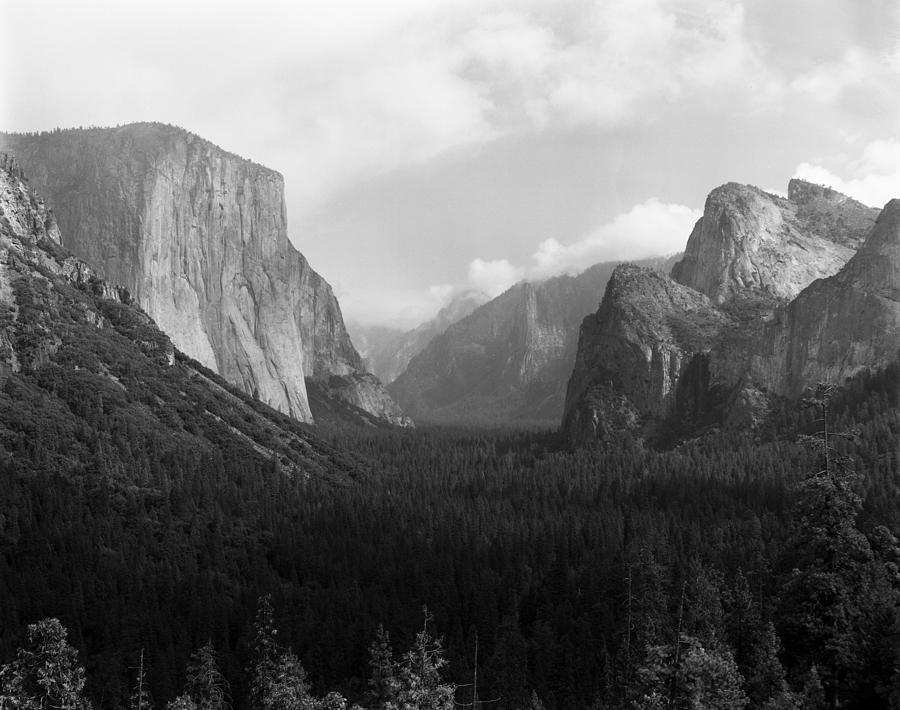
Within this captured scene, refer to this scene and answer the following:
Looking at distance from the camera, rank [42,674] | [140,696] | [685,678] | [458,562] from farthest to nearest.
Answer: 1. [458,562]
2. [140,696]
3. [42,674]
4. [685,678]

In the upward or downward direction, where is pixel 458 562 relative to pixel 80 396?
downward

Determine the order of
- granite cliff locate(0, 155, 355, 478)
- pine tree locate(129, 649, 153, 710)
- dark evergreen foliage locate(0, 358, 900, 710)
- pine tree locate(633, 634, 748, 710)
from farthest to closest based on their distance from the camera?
granite cliff locate(0, 155, 355, 478) < pine tree locate(129, 649, 153, 710) < dark evergreen foliage locate(0, 358, 900, 710) < pine tree locate(633, 634, 748, 710)

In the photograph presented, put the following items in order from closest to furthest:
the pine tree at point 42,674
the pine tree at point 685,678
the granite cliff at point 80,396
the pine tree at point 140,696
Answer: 1. the pine tree at point 685,678
2. the pine tree at point 42,674
3. the pine tree at point 140,696
4. the granite cliff at point 80,396

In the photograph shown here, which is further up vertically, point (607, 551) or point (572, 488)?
point (572, 488)

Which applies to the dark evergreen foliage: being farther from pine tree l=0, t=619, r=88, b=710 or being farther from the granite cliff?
pine tree l=0, t=619, r=88, b=710

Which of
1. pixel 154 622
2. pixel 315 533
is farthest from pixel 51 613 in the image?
pixel 315 533

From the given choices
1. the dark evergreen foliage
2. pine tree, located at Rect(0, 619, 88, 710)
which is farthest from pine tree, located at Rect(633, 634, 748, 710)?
pine tree, located at Rect(0, 619, 88, 710)

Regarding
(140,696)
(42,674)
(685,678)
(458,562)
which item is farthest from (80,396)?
(685,678)

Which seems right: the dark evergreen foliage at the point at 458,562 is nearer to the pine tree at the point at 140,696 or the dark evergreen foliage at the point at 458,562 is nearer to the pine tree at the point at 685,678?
the pine tree at the point at 685,678

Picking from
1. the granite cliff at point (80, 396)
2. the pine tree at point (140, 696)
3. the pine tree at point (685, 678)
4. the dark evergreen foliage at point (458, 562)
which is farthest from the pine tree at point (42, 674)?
the granite cliff at point (80, 396)

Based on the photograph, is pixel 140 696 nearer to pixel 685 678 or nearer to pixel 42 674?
pixel 42 674

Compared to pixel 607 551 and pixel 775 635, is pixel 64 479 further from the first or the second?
pixel 775 635
